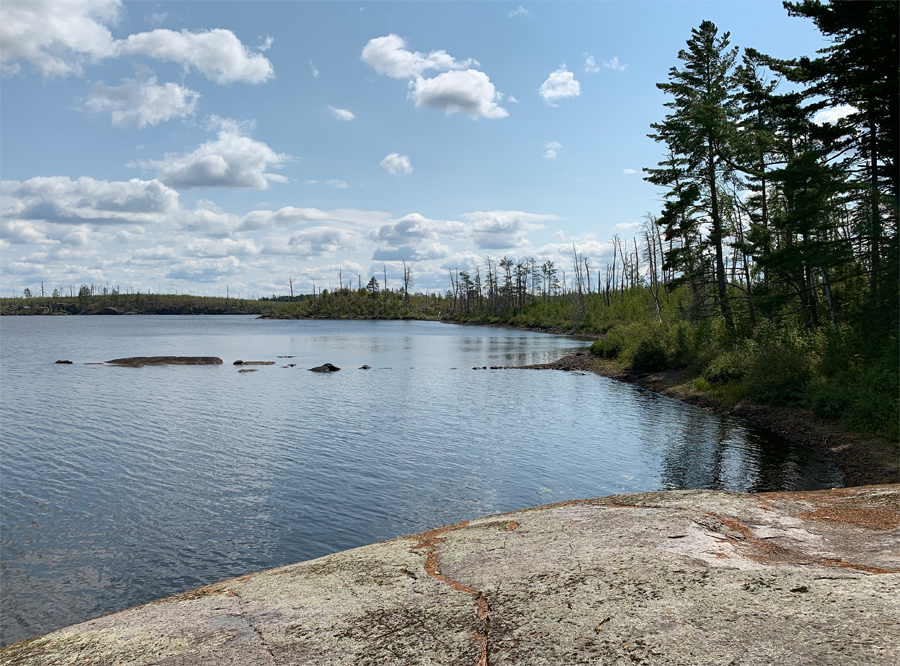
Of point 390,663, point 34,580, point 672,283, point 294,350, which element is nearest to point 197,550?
point 34,580

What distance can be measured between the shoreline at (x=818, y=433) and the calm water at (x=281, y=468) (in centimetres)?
58

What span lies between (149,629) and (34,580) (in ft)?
21.9

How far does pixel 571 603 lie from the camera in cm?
533

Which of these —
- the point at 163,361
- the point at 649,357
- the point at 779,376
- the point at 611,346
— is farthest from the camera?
the point at 163,361

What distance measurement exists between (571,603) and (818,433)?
61.4ft

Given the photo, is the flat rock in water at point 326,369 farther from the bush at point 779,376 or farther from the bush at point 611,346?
the bush at point 779,376

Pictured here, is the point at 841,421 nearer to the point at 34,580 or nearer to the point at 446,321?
the point at 34,580

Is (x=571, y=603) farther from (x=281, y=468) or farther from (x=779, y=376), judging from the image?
(x=779, y=376)

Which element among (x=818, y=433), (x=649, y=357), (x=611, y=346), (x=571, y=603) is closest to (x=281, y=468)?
(x=571, y=603)

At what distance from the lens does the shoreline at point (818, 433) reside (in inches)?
619

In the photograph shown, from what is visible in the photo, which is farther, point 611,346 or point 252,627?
point 611,346

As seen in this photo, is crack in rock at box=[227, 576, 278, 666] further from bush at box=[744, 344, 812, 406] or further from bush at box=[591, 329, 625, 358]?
bush at box=[591, 329, 625, 358]

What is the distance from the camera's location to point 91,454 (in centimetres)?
1928

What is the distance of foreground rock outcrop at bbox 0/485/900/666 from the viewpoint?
448 cm
